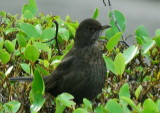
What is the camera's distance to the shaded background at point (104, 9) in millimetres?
8656

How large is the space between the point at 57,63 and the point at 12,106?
1.03 m

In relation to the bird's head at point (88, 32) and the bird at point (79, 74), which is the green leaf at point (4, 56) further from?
the bird's head at point (88, 32)

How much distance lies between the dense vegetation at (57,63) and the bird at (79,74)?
0.06m

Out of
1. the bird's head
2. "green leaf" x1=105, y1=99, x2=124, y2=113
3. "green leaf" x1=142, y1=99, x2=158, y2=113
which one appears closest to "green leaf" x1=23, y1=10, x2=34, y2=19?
the bird's head

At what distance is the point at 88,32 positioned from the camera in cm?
531

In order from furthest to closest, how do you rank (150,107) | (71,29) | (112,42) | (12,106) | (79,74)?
(71,29) < (79,74) < (112,42) < (12,106) < (150,107)

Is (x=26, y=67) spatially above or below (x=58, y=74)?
above

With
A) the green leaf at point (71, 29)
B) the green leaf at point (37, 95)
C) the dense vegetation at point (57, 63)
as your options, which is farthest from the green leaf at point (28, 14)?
the green leaf at point (37, 95)

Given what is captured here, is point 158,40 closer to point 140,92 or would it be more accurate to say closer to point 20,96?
point 140,92

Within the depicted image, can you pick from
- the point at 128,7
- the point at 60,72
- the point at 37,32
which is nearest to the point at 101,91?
the point at 60,72

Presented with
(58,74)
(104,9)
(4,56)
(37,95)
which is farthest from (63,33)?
(104,9)

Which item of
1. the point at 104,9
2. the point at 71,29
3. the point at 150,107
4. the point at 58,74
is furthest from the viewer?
the point at 104,9

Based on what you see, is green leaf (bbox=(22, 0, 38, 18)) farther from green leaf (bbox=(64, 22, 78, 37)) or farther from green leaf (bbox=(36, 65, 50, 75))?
green leaf (bbox=(36, 65, 50, 75))

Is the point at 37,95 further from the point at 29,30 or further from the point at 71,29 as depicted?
the point at 71,29
